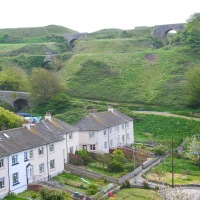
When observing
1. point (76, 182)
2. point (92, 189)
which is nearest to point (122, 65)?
point (76, 182)

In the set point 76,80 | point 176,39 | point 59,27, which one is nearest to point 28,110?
point 76,80

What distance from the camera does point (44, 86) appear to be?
85562mm

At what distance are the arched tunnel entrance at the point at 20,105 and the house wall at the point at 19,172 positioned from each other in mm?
47948

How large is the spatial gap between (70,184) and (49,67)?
77.8m

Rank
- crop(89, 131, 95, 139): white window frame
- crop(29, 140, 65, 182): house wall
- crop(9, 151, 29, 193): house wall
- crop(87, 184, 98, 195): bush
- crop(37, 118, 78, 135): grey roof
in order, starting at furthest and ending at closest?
crop(89, 131, 95, 139): white window frame
crop(37, 118, 78, 135): grey roof
crop(29, 140, 65, 182): house wall
crop(87, 184, 98, 195): bush
crop(9, 151, 29, 193): house wall

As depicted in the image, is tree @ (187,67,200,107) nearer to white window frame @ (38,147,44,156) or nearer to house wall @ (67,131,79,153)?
house wall @ (67,131,79,153)

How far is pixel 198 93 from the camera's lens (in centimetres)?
7956

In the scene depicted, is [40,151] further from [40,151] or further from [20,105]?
[20,105]

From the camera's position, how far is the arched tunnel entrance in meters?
91.8

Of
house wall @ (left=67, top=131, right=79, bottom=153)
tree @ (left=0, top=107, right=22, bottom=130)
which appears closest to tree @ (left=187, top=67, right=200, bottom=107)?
house wall @ (left=67, top=131, right=79, bottom=153)

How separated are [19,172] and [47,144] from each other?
5477mm

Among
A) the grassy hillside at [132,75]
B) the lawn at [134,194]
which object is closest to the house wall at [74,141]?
the lawn at [134,194]

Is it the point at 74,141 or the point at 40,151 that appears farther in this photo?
the point at 74,141

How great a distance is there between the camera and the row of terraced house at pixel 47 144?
139 ft
